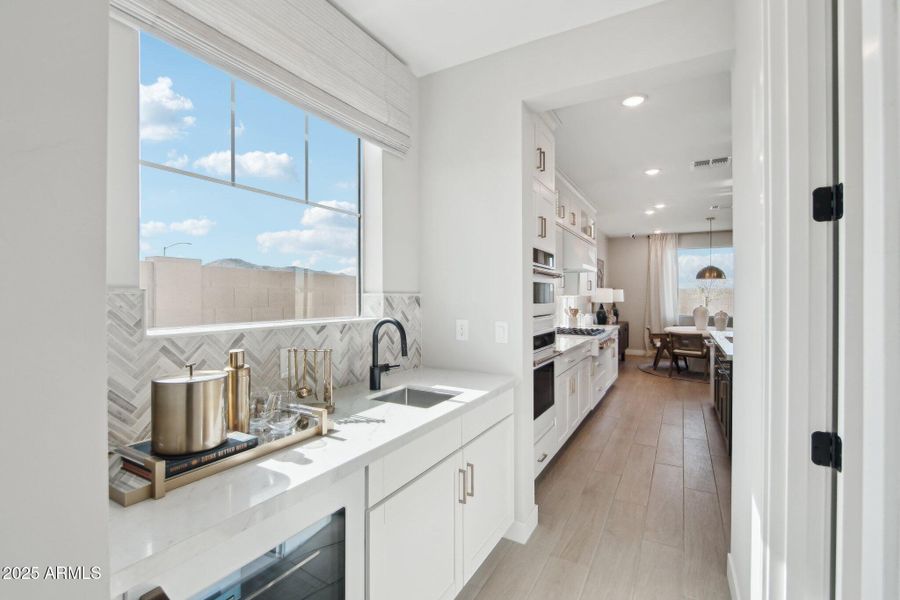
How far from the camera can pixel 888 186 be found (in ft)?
1.73

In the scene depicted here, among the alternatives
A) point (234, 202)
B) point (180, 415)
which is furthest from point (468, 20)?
point (180, 415)

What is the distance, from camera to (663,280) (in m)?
9.12

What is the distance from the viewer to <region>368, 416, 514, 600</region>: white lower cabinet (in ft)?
4.23

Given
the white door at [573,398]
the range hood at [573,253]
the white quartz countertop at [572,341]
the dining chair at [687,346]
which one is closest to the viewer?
the white quartz countertop at [572,341]

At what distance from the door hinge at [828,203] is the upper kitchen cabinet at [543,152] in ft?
5.68

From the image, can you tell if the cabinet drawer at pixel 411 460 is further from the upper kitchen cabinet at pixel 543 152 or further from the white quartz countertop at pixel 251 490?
the upper kitchen cabinet at pixel 543 152

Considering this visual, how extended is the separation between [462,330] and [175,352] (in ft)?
4.73

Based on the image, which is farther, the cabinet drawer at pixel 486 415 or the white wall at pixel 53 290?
the cabinet drawer at pixel 486 415

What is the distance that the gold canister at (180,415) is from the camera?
1.03 meters

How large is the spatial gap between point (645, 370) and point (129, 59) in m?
7.93

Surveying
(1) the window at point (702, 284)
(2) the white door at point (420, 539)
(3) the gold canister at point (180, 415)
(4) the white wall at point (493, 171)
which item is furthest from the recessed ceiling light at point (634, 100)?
(1) the window at point (702, 284)

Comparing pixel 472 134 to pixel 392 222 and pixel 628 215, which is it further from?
pixel 628 215

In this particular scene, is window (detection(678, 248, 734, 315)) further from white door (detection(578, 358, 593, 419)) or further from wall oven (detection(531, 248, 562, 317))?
wall oven (detection(531, 248, 562, 317))

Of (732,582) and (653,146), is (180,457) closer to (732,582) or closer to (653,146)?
(732,582)
